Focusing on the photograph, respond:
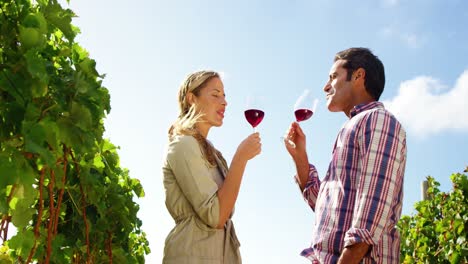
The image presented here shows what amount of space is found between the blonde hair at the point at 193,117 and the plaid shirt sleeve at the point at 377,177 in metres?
0.73

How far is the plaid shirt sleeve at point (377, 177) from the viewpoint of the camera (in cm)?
209

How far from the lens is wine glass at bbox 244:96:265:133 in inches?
123

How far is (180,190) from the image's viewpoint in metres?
2.66

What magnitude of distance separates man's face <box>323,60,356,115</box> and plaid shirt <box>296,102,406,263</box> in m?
0.16

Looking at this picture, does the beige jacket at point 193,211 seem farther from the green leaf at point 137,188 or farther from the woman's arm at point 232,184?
the green leaf at point 137,188

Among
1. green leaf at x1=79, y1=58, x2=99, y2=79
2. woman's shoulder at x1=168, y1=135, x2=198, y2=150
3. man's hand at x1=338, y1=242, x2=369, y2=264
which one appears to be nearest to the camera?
green leaf at x1=79, y1=58, x2=99, y2=79

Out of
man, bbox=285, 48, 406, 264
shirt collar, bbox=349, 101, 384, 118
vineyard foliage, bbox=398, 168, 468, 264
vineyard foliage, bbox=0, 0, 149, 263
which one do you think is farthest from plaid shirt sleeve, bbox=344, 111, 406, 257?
vineyard foliage, bbox=398, 168, 468, 264

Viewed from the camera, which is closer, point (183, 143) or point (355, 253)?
point (355, 253)

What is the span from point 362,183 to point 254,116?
1053 millimetres

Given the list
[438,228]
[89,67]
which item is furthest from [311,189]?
[438,228]

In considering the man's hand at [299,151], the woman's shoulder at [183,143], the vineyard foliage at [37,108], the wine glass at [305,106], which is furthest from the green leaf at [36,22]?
the wine glass at [305,106]

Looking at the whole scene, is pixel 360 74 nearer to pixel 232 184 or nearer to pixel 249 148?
pixel 249 148

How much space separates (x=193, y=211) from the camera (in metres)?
2.61

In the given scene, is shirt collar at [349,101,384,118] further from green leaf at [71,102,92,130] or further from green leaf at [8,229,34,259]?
green leaf at [8,229,34,259]
